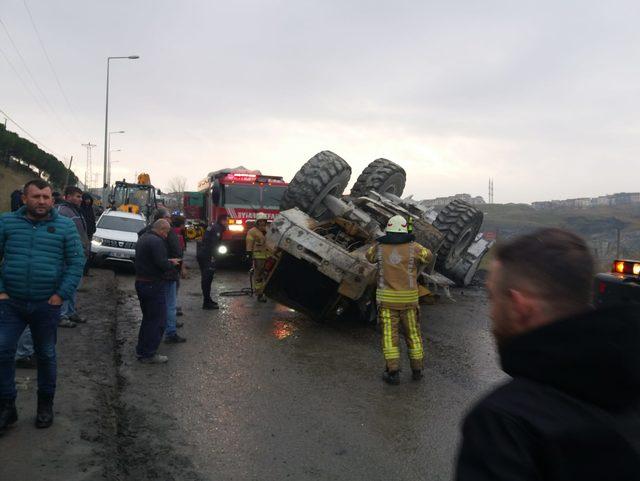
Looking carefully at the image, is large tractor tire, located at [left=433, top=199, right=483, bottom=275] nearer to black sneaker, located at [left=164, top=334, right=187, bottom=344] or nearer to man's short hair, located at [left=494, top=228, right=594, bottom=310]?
black sneaker, located at [left=164, top=334, right=187, bottom=344]

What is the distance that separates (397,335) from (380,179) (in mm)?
5515

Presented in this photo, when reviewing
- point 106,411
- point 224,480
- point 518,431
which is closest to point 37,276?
point 106,411

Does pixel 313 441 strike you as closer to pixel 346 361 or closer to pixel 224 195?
pixel 346 361

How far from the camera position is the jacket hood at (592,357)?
1092 mm

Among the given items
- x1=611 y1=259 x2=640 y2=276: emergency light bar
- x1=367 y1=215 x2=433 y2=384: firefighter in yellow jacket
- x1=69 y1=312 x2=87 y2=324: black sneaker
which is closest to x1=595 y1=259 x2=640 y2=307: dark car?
x1=611 y1=259 x2=640 y2=276: emergency light bar

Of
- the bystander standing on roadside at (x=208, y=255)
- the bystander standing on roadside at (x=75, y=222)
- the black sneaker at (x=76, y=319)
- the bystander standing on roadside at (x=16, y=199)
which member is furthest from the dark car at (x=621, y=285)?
the bystander standing on roadside at (x=16, y=199)

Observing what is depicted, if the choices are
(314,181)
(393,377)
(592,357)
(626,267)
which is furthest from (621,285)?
(314,181)

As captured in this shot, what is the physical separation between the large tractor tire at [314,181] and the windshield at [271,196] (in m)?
5.50

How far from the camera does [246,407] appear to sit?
4.75 metres

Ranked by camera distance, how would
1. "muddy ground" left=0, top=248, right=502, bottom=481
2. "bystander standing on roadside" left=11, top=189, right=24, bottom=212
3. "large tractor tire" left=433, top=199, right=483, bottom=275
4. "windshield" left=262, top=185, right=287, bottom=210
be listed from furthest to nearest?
"windshield" left=262, top=185, right=287, bottom=210 → "large tractor tire" left=433, top=199, right=483, bottom=275 → "bystander standing on roadside" left=11, top=189, right=24, bottom=212 → "muddy ground" left=0, top=248, right=502, bottom=481

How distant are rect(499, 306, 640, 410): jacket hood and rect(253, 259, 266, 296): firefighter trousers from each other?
728 cm

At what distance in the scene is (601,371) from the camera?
3.57 feet

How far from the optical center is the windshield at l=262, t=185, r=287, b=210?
14438 mm

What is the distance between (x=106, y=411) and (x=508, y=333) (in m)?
4.01
